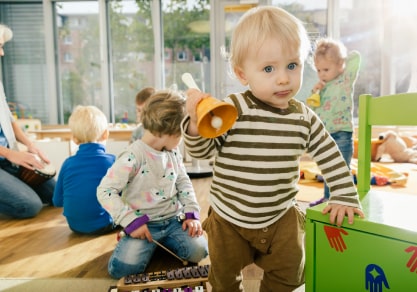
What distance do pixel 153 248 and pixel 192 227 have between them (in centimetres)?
15

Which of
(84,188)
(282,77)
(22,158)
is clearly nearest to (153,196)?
(84,188)

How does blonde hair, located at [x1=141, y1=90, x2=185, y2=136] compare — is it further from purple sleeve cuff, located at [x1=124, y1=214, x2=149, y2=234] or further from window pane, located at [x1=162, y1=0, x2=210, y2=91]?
window pane, located at [x1=162, y1=0, x2=210, y2=91]

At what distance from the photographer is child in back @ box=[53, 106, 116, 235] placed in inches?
65.1

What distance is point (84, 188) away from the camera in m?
1.67

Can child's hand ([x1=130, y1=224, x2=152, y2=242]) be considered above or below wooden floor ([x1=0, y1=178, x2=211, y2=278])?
above

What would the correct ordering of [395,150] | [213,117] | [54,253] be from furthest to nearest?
[395,150] < [54,253] < [213,117]

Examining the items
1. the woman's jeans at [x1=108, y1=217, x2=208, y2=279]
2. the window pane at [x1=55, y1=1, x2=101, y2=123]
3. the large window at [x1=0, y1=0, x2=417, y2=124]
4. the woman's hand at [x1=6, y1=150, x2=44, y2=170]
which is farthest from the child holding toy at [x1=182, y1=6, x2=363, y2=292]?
the window pane at [x1=55, y1=1, x2=101, y2=123]

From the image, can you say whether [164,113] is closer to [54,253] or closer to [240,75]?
[240,75]

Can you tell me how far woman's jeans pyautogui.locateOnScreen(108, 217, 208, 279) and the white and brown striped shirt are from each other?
20.7 inches

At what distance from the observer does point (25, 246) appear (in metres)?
1.56

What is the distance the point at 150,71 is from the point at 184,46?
43cm

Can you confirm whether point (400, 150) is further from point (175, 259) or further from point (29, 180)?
point (29, 180)

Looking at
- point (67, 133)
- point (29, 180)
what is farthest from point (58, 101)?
point (29, 180)

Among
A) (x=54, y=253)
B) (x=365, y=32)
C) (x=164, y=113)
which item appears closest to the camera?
(x=164, y=113)
